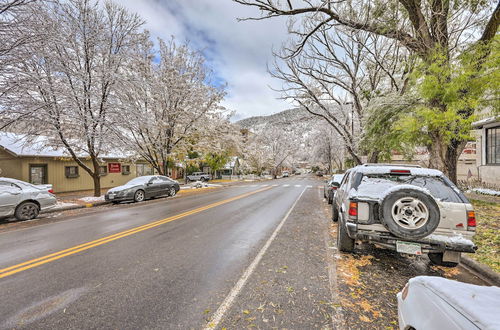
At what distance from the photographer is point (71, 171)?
733 inches

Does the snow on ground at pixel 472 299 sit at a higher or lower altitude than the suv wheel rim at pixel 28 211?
higher

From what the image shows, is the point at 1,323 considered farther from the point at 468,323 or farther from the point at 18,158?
the point at 18,158

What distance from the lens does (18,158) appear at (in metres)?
15.7

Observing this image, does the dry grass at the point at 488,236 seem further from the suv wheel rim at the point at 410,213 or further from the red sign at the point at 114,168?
the red sign at the point at 114,168

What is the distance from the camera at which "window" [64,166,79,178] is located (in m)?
18.2

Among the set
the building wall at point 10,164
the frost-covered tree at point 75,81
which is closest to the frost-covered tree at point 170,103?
the frost-covered tree at point 75,81

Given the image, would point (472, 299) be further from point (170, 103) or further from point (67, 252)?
point (170, 103)

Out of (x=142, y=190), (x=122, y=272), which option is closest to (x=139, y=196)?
(x=142, y=190)

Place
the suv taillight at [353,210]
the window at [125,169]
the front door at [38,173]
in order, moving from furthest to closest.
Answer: the window at [125,169] → the front door at [38,173] → the suv taillight at [353,210]

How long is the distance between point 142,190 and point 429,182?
44.3 feet

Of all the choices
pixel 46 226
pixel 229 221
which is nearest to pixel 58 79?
pixel 46 226

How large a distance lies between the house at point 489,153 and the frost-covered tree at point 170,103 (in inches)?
743

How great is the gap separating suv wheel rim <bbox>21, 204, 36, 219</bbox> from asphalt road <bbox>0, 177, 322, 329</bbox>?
1.96 metres

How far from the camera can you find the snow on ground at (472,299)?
49.1 inches
